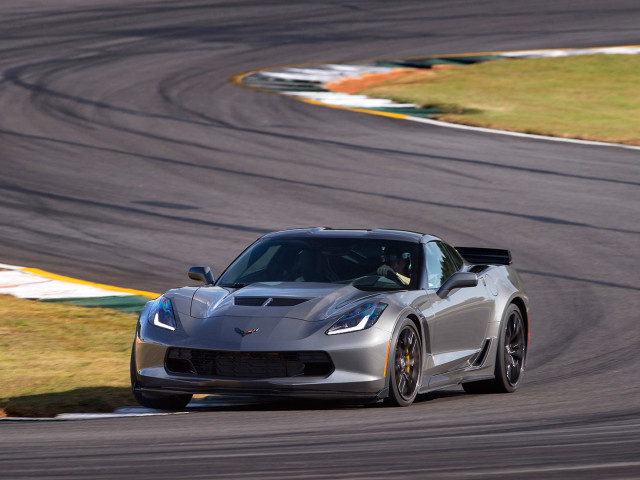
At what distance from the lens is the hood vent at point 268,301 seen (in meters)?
7.99

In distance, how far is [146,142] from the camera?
21.9m

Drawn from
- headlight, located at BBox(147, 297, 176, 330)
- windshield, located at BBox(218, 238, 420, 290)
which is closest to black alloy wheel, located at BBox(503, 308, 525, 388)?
windshield, located at BBox(218, 238, 420, 290)

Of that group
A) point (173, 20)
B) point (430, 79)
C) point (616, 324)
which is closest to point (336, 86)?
point (430, 79)

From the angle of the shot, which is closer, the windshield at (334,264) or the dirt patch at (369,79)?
the windshield at (334,264)

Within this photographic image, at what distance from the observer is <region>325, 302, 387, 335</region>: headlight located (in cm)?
783

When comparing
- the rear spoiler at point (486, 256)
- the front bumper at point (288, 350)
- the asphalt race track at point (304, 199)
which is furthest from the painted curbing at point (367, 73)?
the front bumper at point (288, 350)

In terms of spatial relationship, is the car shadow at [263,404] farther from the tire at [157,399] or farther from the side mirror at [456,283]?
the side mirror at [456,283]

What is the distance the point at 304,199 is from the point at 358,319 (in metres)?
10.2

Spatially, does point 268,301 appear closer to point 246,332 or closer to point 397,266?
point 246,332

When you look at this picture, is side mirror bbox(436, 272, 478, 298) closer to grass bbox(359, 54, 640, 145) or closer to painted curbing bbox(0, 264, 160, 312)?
painted curbing bbox(0, 264, 160, 312)

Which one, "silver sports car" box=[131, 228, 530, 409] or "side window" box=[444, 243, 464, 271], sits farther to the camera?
"side window" box=[444, 243, 464, 271]

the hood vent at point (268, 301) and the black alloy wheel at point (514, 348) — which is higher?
the hood vent at point (268, 301)

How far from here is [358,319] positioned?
25.9 feet

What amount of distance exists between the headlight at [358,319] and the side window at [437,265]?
3.17 ft
